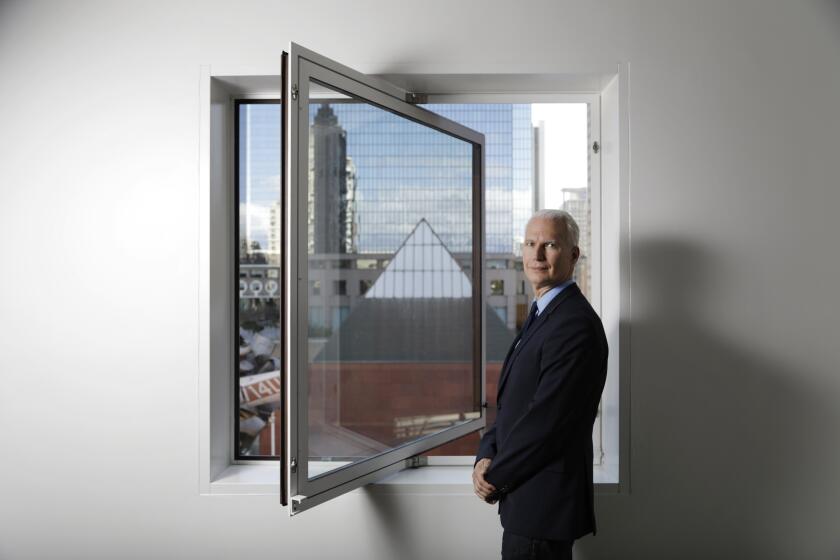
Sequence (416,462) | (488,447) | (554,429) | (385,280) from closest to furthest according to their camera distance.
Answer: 1. (554,429)
2. (488,447)
3. (385,280)
4. (416,462)

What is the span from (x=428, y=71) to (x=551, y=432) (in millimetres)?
1370

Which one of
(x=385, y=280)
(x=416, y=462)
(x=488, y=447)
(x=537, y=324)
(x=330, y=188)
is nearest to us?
(x=537, y=324)

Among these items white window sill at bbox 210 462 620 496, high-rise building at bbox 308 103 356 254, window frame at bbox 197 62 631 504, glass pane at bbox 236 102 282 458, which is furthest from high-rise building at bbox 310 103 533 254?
white window sill at bbox 210 462 620 496

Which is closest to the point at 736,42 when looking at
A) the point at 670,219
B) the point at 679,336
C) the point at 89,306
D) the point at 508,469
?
the point at 670,219

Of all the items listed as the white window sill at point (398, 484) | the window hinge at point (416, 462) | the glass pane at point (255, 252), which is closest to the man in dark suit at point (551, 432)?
the white window sill at point (398, 484)

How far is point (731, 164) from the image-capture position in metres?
1.91

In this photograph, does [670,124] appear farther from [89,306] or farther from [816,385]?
[89,306]

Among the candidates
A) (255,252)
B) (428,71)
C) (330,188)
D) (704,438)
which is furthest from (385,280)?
(704,438)

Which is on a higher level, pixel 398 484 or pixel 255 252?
pixel 255 252

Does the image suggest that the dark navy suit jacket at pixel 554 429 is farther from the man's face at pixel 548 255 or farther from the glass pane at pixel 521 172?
the glass pane at pixel 521 172

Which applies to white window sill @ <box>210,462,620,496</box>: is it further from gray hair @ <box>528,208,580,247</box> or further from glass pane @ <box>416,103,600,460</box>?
gray hair @ <box>528,208,580,247</box>

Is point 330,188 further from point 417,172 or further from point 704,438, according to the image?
point 704,438

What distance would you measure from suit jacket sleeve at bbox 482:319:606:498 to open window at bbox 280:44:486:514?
63cm

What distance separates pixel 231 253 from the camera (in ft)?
6.96
